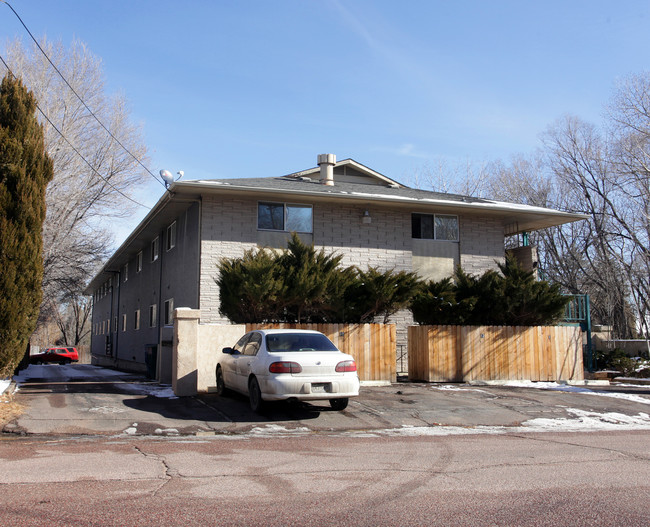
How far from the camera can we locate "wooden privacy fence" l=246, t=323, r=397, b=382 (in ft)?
51.4

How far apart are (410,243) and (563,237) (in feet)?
64.9

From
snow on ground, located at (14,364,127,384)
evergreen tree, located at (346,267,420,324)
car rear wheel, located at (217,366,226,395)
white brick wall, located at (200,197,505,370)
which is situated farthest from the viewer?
snow on ground, located at (14,364,127,384)

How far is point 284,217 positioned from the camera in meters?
19.3

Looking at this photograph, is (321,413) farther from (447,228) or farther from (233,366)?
(447,228)

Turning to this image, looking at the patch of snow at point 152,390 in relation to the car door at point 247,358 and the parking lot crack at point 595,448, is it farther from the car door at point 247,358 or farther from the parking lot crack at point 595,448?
the parking lot crack at point 595,448

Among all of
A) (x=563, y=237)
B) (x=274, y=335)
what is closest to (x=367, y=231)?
(x=274, y=335)

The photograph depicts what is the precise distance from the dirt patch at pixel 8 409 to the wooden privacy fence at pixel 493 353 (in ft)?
32.6

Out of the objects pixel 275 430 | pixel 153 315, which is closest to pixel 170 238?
pixel 153 315

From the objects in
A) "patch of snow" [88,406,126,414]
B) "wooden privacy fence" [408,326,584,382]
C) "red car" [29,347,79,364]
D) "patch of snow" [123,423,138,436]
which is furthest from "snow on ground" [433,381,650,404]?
"red car" [29,347,79,364]

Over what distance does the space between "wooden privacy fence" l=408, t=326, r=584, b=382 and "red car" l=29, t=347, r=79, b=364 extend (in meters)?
31.8

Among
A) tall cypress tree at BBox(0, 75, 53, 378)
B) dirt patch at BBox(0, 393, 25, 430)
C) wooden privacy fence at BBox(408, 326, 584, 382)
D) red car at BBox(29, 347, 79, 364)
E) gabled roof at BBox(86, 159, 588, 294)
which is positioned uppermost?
gabled roof at BBox(86, 159, 588, 294)

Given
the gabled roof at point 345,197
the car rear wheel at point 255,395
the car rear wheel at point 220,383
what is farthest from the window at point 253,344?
the gabled roof at point 345,197

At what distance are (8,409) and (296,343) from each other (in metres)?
5.01

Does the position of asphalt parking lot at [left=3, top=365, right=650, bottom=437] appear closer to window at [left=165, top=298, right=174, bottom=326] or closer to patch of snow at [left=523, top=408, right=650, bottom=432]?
patch of snow at [left=523, top=408, right=650, bottom=432]
